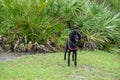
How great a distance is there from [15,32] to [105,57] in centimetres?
368

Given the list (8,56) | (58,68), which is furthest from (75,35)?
(8,56)

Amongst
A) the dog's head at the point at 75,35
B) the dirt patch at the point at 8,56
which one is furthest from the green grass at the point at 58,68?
the dog's head at the point at 75,35

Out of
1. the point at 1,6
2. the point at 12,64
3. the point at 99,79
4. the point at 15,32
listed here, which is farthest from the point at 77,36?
the point at 1,6

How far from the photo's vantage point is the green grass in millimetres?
10281

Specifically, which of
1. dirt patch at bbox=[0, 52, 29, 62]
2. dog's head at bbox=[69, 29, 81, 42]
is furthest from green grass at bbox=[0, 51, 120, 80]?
dog's head at bbox=[69, 29, 81, 42]

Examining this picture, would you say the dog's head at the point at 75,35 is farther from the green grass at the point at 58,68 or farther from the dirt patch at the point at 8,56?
the dirt patch at the point at 8,56

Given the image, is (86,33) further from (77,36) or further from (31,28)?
(77,36)

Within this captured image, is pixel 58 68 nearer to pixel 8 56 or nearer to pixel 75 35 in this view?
pixel 75 35

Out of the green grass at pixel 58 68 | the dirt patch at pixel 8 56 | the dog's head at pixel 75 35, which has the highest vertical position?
the dog's head at pixel 75 35

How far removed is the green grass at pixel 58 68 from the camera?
405 inches

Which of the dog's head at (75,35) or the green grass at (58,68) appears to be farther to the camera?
the dog's head at (75,35)

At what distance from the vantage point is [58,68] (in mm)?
11273

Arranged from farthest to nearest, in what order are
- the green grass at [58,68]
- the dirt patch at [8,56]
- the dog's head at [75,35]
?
the dirt patch at [8,56] → the dog's head at [75,35] → the green grass at [58,68]

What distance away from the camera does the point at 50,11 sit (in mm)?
15430
